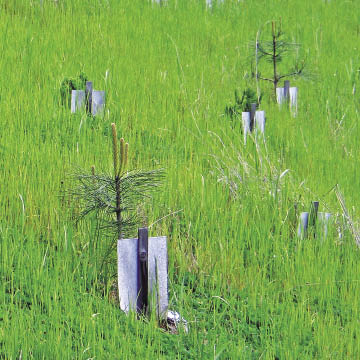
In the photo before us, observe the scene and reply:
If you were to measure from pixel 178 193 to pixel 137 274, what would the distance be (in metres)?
0.90

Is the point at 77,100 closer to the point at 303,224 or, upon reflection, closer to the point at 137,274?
the point at 303,224

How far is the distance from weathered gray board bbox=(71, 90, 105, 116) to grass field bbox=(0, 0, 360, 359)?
8 cm

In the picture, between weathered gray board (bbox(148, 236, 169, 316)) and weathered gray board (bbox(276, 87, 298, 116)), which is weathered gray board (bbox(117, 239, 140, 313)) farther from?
weathered gray board (bbox(276, 87, 298, 116))

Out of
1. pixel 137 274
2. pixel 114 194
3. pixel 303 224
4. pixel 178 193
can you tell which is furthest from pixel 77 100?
pixel 137 274

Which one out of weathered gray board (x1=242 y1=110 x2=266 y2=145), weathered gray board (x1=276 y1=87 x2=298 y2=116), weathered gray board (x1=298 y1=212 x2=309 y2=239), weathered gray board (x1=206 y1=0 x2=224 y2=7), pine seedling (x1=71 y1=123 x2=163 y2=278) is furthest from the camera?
weathered gray board (x1=206 y1=0 x2=224 y2=7)

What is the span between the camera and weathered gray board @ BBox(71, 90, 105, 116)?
4075 millimetres

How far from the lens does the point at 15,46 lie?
481 centimetres

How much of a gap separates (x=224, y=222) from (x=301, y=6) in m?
5.58

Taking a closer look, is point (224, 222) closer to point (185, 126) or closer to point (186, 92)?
point (185, 126)

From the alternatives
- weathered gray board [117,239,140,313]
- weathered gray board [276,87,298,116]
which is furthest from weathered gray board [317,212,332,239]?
weathered gray board [276,87,298,116]

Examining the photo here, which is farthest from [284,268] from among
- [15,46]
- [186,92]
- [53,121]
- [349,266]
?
[15,46]

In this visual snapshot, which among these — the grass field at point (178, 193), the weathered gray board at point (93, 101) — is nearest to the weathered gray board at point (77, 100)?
the weathered gray board at point (93, 101)

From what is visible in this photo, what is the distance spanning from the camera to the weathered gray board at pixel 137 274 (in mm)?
2578

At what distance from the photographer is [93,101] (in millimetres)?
4254
